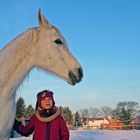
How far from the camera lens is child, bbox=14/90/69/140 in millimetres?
3787

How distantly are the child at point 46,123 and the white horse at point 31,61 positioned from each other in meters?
0.34

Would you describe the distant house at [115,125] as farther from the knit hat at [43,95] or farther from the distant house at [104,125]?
the knit hat at [43,95]

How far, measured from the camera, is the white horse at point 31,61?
3561 mm

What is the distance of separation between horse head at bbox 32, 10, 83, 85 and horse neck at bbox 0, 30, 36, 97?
10 cm

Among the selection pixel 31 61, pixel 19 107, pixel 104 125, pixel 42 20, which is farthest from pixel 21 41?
pixel 104 125

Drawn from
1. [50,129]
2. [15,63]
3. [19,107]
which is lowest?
[50,129]

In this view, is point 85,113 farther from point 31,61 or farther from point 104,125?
point 31,61

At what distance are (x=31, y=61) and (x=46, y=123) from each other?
0.76 m

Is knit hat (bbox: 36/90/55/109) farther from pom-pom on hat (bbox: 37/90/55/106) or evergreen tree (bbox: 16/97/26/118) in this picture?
evergreen tree (bbox: 16/97/26/118)

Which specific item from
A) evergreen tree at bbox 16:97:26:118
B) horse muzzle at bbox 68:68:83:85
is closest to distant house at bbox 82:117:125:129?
evergreen tree at bbox 16:97:26:118

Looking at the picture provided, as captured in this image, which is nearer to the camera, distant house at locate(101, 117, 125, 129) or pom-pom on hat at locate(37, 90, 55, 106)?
pom-pom on hat at locate(37, 90, 55, 106)

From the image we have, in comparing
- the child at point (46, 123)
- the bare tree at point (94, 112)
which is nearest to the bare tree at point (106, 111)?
the bare tree at point (94, 112)

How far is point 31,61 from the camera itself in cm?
377

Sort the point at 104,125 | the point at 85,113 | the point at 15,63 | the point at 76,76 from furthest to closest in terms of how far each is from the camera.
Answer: the point at 85,113, the point at 104,125, the point at 76,76, the point at 15,63
